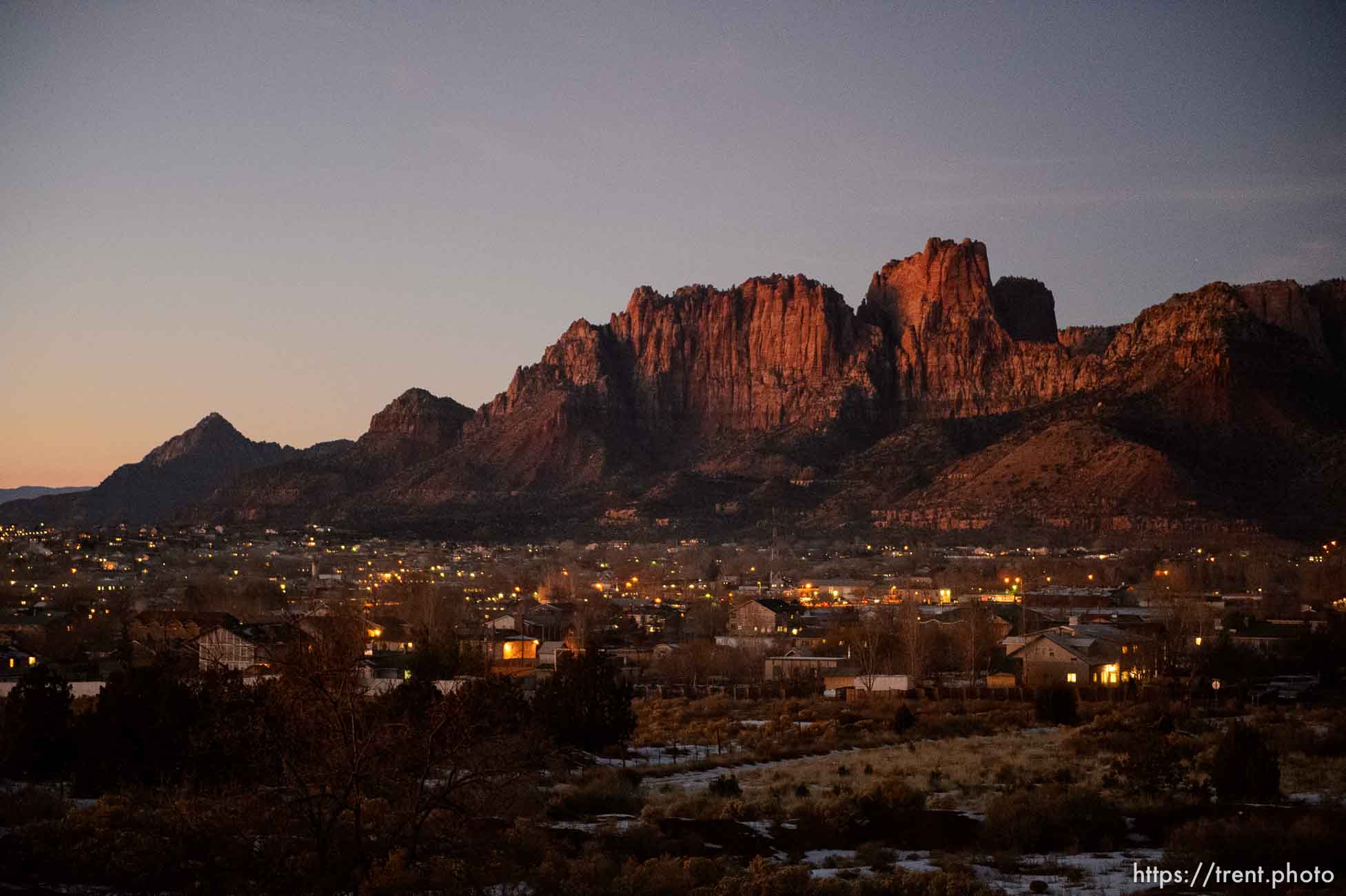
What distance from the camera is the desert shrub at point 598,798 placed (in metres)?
30.8

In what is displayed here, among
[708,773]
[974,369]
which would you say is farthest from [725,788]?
[974,369]

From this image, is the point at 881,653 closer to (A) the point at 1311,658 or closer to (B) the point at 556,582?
(A) the point at 1311,658

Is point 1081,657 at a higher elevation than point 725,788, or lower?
higher

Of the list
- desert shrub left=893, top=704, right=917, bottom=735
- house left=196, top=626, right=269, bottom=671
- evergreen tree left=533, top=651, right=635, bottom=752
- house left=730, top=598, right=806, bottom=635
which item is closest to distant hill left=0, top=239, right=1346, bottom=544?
house left=730, top=598, right=806, bottom=635

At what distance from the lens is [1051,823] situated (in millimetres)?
28609

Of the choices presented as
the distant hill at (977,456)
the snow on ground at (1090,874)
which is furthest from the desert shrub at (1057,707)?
the distant hill at (977,456)

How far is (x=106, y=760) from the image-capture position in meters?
31.9

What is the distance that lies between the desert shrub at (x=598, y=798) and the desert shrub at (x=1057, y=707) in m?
20.5

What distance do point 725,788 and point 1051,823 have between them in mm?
7668

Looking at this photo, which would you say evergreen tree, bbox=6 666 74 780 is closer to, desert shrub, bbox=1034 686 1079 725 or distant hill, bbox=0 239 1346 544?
desert shrub, bbox=1034 686 1079 725

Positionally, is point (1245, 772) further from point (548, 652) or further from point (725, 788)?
point (548, 652)

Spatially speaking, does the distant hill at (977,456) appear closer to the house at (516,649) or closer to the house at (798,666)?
the house at (798,666)

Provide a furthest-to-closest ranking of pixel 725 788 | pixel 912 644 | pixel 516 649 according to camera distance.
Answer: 1. pixel 516 649
2. pixel 912 644
3. pixel 725 788

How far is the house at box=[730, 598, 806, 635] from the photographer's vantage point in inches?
3147
